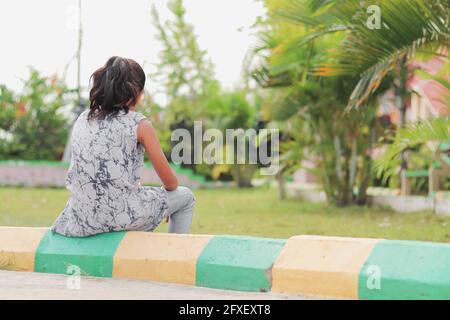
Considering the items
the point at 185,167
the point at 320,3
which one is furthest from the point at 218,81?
the point at 320,3

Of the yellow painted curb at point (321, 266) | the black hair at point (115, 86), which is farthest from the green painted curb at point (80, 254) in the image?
the yellow painted curb at point (321, 266)

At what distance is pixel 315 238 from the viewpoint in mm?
3865

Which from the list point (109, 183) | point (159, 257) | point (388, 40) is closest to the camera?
point (159, 257)

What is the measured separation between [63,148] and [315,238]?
14786 mm

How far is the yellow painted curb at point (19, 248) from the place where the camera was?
4473mm

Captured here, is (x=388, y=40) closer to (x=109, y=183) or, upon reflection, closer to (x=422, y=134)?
(x=422, y=134)

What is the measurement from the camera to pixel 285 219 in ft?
27.4

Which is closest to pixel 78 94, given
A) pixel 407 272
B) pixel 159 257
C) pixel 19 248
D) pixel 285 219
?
pixel 285 219

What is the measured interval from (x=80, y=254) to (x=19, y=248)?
0.41 m

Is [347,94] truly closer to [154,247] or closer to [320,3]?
[320,3]

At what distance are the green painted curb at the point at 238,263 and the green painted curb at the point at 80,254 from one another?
0.53 m

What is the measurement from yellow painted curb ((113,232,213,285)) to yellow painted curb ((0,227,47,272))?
0.53 meters

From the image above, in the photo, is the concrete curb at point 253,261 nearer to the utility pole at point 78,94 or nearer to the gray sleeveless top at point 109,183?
the gray sleeveless top at point 109,183
